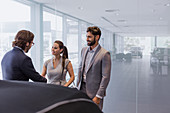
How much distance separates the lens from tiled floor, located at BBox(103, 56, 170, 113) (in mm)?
3504

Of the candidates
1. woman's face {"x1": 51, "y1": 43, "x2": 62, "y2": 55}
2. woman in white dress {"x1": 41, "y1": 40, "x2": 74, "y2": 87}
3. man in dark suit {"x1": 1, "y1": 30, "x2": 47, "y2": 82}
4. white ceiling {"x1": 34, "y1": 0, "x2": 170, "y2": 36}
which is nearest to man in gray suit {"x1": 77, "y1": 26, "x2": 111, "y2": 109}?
woman in white dress {"x1": 41, "y1": 40, "x2": 74, "y2": 87}

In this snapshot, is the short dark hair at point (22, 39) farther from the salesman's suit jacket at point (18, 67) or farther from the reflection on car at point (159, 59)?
the reflection on car at point (159, 59)

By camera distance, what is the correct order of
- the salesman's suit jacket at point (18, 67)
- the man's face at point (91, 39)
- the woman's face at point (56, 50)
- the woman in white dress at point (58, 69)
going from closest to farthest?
the salesman's suit jacket at point (18, 67), the man's face at point (91, 39), the woman in white dress at point (58, 69), the woman's face at point (56, 50)

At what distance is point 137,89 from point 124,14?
1.72 m

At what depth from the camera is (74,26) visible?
439 cm

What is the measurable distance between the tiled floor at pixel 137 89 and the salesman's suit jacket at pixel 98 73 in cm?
168

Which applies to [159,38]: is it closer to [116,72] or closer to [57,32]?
[116,72]

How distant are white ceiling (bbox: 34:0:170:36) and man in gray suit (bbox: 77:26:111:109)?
1702mm

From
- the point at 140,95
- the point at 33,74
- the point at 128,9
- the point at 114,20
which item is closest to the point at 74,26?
the point at 114,20

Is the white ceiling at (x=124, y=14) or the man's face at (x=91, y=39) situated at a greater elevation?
the white ceiling at (x=124, y=14)

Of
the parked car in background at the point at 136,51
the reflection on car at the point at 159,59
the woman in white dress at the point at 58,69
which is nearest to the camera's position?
the woman in white dress at the point at 58,69

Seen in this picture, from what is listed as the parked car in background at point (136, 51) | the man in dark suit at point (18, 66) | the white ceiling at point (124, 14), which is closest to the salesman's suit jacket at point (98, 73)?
the man in dark suit at point (18, 66)

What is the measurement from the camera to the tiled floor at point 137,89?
3504 millimetres

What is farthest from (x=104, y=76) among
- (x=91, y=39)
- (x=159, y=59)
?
(x=159, y=59)
